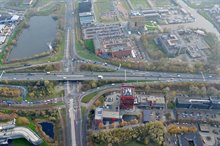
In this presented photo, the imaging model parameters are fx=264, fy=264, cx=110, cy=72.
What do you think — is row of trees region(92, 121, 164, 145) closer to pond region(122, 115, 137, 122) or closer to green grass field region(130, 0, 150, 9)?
pond region(122, 115, 137, 122)

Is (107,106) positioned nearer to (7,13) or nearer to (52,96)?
(52,96)

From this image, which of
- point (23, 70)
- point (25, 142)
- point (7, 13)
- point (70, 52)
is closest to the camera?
point (25, 142)

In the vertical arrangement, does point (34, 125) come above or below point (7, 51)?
below

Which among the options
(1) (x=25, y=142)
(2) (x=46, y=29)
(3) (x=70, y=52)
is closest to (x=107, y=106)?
(1) (x=25, y=142)

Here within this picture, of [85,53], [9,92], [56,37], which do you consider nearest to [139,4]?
[56,37]

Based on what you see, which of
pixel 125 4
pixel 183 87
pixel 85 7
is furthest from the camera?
pixel 125 4

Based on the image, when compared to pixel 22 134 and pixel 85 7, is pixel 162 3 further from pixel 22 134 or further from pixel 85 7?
pixel 22 134

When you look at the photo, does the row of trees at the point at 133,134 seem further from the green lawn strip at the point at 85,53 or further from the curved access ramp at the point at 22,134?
the green lawn strip at the point at 85,53
